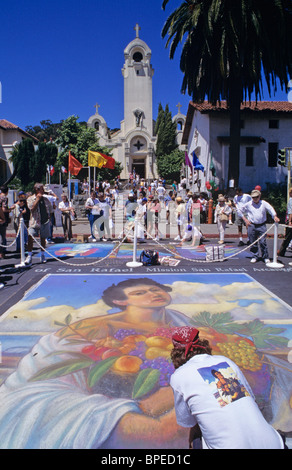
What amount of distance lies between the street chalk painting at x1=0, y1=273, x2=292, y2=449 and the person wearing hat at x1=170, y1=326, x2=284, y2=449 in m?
0.84

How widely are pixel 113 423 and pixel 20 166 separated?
1637 inches

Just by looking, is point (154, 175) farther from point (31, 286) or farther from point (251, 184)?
point (31, 286)

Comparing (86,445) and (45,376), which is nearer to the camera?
(86,445)

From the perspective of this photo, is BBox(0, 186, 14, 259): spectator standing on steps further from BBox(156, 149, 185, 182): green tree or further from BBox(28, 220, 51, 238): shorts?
BBox(156, 149, 185, 182): green tree

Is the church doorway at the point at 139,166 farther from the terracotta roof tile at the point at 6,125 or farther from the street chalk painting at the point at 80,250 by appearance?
the street chalk painting at the point at 80,250

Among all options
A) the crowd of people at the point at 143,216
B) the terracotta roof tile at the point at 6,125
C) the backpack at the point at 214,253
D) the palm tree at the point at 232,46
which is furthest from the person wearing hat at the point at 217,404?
the terracotta roof tile at the point at 6,125

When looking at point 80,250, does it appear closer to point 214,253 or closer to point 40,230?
point 40,230

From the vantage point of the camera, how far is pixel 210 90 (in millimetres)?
23719

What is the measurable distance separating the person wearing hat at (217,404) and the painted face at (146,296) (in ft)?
11.7

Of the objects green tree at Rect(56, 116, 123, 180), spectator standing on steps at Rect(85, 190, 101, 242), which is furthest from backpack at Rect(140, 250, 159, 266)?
green tree at Rect(56, 116, 123, 180)

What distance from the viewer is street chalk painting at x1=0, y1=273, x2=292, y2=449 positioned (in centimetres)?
305

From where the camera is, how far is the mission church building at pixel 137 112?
158 feet

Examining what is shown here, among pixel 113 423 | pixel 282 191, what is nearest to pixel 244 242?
pixel 113 423

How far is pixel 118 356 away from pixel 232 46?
21343 mm
